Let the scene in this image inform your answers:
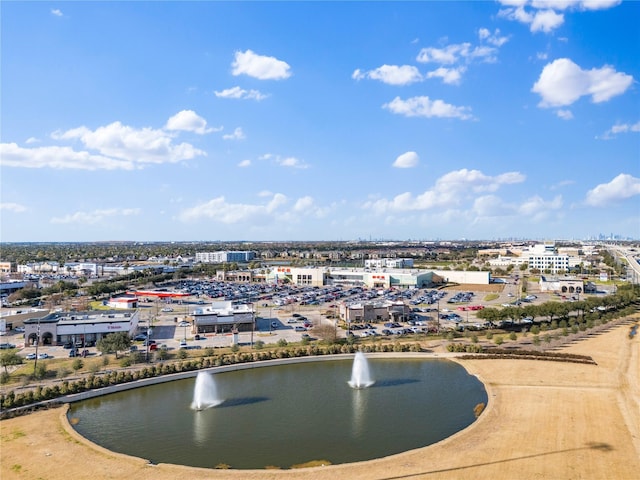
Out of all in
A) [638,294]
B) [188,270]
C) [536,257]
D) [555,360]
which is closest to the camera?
[555,360]

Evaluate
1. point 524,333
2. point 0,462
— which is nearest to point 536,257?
point 524,333

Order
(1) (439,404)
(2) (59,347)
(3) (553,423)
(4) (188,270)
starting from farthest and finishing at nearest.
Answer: (4) (188,270) < (2) (59,347) < (1) (439,404) < (3) (553,423)

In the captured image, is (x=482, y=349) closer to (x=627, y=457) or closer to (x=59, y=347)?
(x=627, y=457)

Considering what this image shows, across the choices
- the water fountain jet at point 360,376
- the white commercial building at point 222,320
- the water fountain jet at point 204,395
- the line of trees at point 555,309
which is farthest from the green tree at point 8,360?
the line of trees at point 555,309

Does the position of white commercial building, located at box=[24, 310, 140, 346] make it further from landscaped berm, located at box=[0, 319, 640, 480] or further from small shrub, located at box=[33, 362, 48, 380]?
landscaped berm, located at box=[0, 319, 640, 480]

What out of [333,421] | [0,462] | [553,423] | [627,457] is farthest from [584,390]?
[0,462]

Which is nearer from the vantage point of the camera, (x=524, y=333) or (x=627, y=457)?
(x=627, y=457)
